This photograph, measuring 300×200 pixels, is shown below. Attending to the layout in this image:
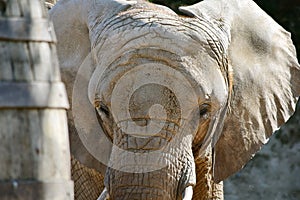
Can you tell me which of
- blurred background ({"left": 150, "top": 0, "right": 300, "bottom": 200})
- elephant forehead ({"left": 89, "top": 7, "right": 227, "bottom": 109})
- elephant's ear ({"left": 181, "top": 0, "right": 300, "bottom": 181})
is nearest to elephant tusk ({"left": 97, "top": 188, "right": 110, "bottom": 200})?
elephant forehead ({"left": 89, "top": 7, "right": 227, "bottom": 109})

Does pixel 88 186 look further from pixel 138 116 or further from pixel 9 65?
pixel 9 65

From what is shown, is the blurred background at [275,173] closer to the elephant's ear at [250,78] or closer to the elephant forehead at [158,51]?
the elephant's ear at [250,78]

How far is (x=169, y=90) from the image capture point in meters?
7.01

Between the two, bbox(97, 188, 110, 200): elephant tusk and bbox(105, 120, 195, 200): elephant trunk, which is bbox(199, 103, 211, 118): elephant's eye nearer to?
bbox(105, 120, 195, 200): elephant trunk

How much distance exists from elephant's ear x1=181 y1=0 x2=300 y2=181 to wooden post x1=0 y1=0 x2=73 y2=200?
3.44m

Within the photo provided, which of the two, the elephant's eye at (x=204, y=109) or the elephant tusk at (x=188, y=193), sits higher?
the elephant's eye at (x=204, y=109)

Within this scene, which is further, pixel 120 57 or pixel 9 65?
pixel 120 57

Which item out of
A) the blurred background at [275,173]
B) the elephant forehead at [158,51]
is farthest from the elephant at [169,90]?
the blurred background at [275,173]

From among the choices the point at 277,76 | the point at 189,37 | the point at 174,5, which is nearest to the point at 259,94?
the point at 277,76

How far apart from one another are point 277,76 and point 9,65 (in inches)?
162

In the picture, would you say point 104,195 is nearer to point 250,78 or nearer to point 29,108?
point 250,78

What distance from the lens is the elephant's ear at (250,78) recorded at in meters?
7.66

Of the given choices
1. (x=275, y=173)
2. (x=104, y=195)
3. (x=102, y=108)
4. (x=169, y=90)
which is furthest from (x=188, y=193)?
(x=275, y=173)

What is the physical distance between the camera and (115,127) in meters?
7.12
